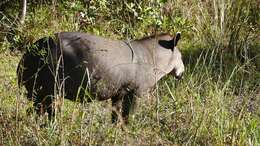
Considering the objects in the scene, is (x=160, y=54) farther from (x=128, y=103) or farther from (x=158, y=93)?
(x=128, y=103)

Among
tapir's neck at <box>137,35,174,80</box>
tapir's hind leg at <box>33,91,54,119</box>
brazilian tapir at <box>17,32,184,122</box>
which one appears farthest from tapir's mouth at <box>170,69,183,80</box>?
tapir's hind leg at <box>33,91,54,119</box>

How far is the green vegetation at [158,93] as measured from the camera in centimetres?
496

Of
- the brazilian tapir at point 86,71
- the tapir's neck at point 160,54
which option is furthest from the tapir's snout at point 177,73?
the brazilian tapir at point 86,71

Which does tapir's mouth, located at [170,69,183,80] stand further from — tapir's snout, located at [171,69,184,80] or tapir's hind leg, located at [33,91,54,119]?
tapir's hind leg, located at [33,91,54,119]

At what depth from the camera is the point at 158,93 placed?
6.43 metres

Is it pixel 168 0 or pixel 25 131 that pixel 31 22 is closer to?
pixel 168 0

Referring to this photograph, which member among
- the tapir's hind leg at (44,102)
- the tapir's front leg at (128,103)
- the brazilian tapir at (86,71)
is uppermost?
the brazilian tapir at (86,71)

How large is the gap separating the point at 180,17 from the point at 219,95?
4.61 metres

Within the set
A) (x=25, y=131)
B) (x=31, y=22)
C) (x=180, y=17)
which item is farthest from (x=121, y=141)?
(x=180, y=17)

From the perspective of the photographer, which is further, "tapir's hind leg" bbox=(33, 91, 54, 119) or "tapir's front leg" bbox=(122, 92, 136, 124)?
"tapir's front leg" bbox=(122, 92, 136, 124)

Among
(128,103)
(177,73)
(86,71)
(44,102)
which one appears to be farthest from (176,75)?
(44,102)

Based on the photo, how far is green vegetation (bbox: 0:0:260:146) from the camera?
4.96m

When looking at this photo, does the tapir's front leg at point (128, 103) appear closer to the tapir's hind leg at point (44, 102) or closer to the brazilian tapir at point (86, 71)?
the brazilian tapir at point (86, 71)

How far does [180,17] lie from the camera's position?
1012 centimetres
